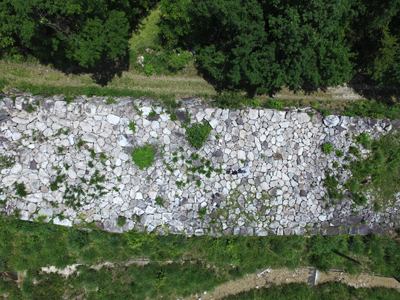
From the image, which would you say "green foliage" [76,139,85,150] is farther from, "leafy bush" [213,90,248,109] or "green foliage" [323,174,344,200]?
"green foliage" [323,174,344,200]

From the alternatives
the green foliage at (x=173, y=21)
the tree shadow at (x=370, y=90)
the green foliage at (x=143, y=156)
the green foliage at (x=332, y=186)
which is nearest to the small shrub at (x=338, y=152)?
the green foliage at (x=332, y=186)

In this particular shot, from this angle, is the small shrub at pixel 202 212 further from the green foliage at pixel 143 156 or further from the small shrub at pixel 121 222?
the small shrub at pixel 121 222

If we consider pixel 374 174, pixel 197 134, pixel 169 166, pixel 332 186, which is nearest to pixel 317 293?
pixel 332 186

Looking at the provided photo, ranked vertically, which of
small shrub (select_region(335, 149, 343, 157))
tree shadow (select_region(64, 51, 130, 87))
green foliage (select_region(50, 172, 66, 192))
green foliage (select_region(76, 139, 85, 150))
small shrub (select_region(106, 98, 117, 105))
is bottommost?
green foliage (select_region(50, 172, 66, 192))

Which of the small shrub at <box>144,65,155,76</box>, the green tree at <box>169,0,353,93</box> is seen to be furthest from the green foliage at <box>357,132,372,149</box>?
the small shrub at <box>144,65,155,76</box>

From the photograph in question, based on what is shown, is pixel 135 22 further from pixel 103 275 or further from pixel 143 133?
pixel 103 275

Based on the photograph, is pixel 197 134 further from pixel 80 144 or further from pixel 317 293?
pixel 317 293
